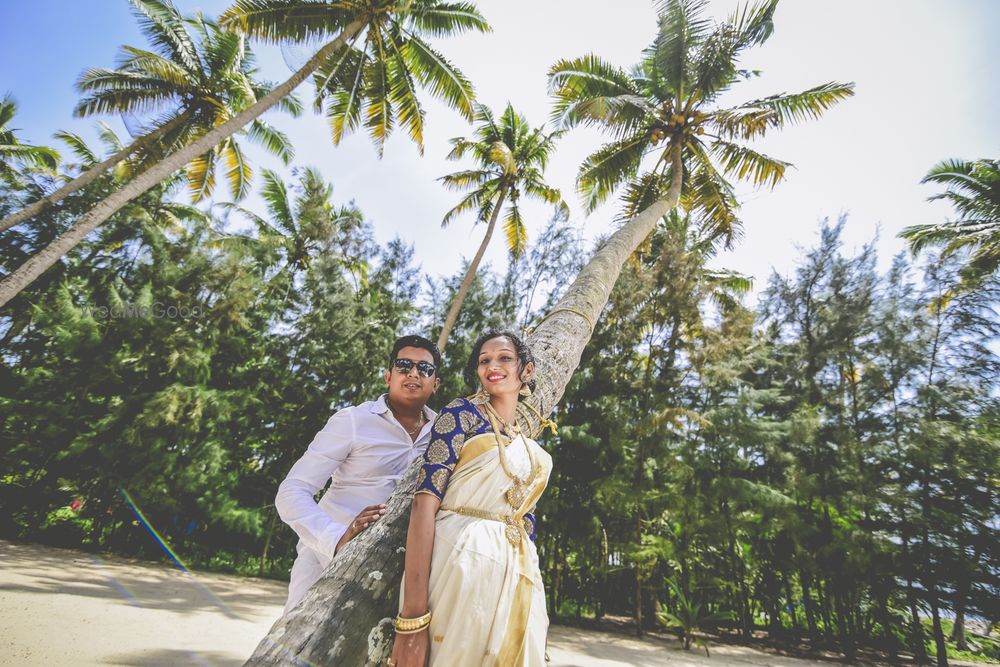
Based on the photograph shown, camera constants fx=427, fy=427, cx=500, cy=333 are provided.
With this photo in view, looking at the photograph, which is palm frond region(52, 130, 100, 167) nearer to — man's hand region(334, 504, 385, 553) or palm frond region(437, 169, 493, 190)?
palm frond region(437, 169, 493, 190)

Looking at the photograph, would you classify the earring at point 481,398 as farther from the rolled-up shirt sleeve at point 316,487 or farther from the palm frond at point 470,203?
the palm frond at point 470,203

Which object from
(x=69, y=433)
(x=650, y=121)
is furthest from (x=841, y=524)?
(x=69, y=433)

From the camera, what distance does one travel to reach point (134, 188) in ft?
24.9

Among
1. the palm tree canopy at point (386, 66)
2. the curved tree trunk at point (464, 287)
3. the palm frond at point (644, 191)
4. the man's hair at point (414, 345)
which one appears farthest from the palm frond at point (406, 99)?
the man's hair at point (414, 345)

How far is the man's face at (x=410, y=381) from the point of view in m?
2.45

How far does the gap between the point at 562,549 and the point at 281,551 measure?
413 inches

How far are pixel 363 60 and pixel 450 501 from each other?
11645 millimetres

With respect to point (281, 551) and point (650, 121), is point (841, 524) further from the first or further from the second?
point (281, 551)

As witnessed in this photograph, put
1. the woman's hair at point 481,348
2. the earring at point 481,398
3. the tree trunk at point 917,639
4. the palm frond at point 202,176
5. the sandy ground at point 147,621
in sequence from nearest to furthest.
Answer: the earring at point 481,398, the woman's hair at point 481,348, the sandy ground at point 147,621, the tree trunk at point 917,639, the palm frond at point 202,176

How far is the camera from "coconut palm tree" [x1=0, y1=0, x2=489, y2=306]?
8.40 m

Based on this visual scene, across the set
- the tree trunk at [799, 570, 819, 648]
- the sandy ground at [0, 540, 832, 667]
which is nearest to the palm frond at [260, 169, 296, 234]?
the sandy ground at [0, 540, 832, 667]

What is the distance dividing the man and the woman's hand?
665mm

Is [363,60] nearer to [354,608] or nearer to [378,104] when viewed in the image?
[378,104]

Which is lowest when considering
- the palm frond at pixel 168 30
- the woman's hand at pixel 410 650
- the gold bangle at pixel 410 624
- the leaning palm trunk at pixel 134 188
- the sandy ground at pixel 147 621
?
the sandy ground at pixel 147 621
